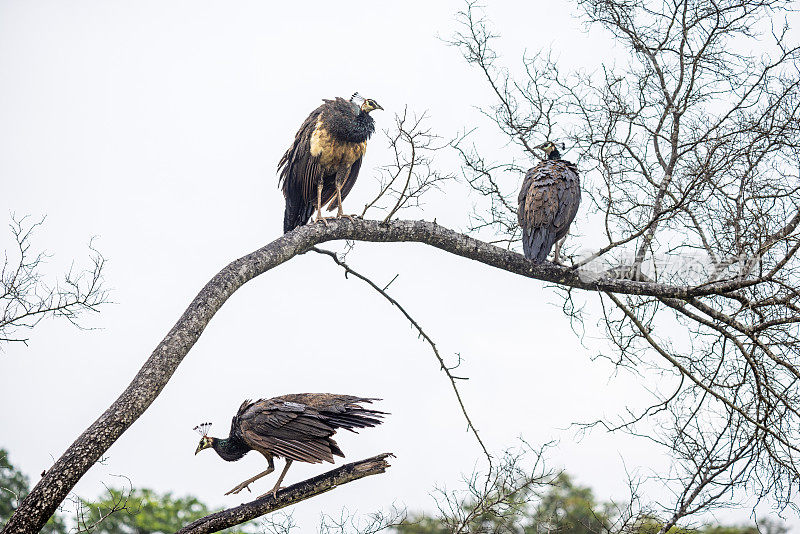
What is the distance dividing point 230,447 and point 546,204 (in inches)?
102

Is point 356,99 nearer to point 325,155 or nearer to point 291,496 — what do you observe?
point 325,155

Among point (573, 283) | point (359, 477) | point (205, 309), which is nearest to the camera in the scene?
point (359, 477)

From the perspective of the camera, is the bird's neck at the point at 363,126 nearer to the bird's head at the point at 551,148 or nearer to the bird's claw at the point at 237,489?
the bird's head at the point at 551,148

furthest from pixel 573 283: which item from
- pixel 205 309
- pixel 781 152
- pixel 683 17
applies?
pixel 205 309

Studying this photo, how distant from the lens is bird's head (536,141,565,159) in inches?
235

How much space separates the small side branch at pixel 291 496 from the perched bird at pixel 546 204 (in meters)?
1.98

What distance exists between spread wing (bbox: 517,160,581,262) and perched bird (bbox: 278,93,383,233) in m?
1.19

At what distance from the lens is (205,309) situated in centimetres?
436

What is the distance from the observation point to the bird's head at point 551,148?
5977 mm

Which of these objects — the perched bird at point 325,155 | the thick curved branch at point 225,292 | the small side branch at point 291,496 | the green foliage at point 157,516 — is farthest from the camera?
the green foliage at point 157,516

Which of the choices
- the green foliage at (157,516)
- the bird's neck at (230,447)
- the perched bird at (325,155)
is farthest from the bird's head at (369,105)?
the green foliage at (157,516)

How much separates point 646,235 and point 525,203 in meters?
0.82

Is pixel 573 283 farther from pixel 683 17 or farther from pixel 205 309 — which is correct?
pixel 205 309

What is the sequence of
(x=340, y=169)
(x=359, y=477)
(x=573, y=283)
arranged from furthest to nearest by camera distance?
(x=340, y=169)
(x=573, y=283)
(x=359, y=477)
